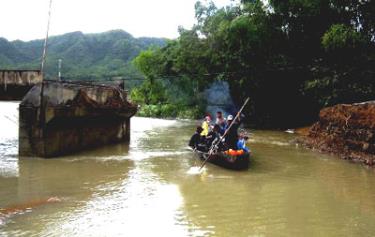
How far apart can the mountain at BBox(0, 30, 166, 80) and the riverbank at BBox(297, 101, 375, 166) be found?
72.6 metres

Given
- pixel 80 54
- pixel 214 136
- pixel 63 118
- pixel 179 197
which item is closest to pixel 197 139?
pixel 214 136

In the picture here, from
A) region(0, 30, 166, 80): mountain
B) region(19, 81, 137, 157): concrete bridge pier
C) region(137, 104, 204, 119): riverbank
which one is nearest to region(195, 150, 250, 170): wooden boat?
region(19, 81, 137, 157): concrete bridge pier

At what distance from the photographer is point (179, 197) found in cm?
1209

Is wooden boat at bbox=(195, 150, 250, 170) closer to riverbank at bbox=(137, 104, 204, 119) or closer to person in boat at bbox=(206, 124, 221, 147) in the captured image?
person in boat at bbox=(206, 124, 221, 147)

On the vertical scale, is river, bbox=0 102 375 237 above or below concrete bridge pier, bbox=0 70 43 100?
below

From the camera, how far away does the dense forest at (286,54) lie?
2861 cm

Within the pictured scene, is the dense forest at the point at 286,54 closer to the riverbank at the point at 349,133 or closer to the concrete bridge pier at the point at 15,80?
the riverbank at the point at 349,133

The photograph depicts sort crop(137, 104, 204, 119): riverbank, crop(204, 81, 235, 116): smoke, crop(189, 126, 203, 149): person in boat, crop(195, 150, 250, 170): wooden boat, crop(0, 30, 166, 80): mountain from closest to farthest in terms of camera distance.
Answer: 1. crop(195, 150, 250, 170): wooden boat
2. crop(189, 126, 203, 149): person in boat
3. crop(204, 81, 235, 116): smoke
4. crop(137, 104, 204, 119): riverbank
5. crop(0, 30, 166, 80): mountain

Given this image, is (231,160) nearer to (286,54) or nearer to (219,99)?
(286,54)

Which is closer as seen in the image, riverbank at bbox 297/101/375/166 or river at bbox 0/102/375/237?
river at bbox 0/102/375/237

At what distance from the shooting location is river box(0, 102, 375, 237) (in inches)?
366

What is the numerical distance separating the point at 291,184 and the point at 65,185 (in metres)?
7.13

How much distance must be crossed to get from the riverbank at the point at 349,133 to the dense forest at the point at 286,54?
5.94 metres

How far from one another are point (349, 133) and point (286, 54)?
16.2 metres
